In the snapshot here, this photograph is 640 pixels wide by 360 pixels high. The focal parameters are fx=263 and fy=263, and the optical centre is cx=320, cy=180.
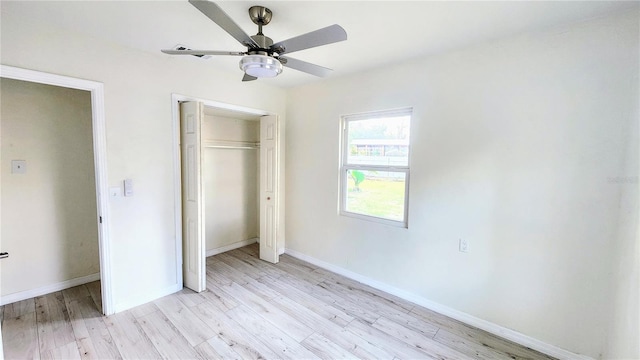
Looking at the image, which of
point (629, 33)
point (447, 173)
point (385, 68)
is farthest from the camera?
point (385, 68)

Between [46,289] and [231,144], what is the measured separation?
266 centimetres

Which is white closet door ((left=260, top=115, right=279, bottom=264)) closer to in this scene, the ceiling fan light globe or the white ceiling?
the white ceiling

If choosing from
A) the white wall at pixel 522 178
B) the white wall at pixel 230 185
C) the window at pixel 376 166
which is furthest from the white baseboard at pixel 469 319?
the white wall at pixel 230 185

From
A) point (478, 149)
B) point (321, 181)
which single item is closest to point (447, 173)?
point (478, 149)

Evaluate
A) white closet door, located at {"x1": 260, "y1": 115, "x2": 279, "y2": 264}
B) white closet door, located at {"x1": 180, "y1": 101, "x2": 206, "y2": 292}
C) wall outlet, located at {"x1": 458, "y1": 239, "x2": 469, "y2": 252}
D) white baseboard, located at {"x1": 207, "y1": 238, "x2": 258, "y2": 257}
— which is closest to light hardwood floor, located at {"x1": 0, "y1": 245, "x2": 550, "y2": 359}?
white closet door, located at {"x1": 180, "y1": 101, "x2": 206, "y2": 292}

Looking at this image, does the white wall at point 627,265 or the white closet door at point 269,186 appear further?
the white closet door at point 269,186

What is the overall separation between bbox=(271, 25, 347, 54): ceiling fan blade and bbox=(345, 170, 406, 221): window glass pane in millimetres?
1721

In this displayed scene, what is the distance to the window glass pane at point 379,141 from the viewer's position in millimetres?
2840

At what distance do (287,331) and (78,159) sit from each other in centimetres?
297

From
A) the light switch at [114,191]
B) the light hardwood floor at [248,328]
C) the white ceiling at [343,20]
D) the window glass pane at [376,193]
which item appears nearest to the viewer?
the white ceiling at [343,20]

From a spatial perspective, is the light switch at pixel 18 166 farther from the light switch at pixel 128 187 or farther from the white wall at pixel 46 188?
the light switch at pixel 128 187

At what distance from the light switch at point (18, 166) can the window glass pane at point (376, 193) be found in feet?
11.2

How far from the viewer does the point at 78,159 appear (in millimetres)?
2969

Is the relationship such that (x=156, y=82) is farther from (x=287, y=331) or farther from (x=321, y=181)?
(x=287, y=331)
